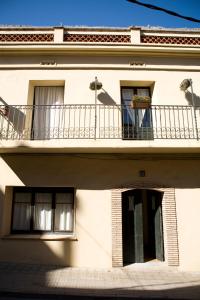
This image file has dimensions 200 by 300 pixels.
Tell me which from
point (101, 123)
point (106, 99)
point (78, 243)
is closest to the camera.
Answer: point (78, 243)

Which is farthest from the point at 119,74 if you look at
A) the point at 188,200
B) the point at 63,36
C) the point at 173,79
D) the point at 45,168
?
the point at 188,200

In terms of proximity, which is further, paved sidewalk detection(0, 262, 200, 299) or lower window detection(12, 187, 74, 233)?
lower window detection(12, 187, 74, 233)

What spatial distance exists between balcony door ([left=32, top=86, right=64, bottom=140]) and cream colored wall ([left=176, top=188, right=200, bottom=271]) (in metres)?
4.40

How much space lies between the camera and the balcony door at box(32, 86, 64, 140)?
26.5 feet

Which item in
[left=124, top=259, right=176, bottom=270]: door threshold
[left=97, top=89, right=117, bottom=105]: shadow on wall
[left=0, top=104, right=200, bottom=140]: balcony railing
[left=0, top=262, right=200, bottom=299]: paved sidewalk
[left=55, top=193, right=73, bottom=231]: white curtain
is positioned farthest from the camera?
[left=97, top=89, right=117, bottom=105]: shadow on wall

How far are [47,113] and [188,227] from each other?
5.77m

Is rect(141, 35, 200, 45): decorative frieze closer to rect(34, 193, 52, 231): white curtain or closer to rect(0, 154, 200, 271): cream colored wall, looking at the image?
rect(0, 154, 200, 271): cream colored wall

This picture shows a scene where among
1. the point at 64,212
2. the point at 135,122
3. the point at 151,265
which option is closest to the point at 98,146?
the point at 135,122

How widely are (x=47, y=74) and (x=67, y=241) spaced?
5427mm

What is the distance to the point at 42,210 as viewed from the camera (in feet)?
25.2

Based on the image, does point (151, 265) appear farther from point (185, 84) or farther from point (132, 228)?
point (185, 84)

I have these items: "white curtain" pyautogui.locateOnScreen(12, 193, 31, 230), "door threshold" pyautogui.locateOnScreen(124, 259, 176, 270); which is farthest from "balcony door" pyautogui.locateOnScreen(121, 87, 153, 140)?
"door threshold" pyautogui.locateOnScreen(124, 259, 176, 270)

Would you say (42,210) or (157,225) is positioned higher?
(42,210)

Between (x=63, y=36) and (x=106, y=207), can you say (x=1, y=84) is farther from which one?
(x=106, y=207)
